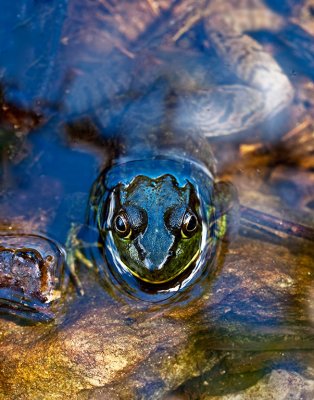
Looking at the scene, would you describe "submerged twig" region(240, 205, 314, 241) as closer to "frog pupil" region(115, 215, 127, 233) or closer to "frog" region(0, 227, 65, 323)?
"frog pupil" region(115, 215, 127, 233)

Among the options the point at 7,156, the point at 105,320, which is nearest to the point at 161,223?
the point at 105,320

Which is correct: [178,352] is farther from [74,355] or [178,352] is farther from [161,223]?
[161,223]

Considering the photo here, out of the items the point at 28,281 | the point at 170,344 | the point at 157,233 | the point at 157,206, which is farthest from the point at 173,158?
the point at 170,344

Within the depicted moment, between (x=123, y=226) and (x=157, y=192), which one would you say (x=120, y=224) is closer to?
(x=123, y=226)

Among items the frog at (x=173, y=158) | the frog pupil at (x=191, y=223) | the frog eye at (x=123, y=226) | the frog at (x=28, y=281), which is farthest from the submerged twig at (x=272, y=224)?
the frog at (x=28, y=281)

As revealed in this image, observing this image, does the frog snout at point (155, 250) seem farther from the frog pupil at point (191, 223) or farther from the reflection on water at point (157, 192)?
the frog pupil at point (191, 223)

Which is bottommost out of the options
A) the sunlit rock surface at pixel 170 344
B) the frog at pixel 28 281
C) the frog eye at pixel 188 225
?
the frog at pixel 28 281

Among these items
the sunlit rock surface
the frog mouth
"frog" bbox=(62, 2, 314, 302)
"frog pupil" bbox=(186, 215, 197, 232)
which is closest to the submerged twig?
"frog" bbox=(62, 2, 314, 302)
